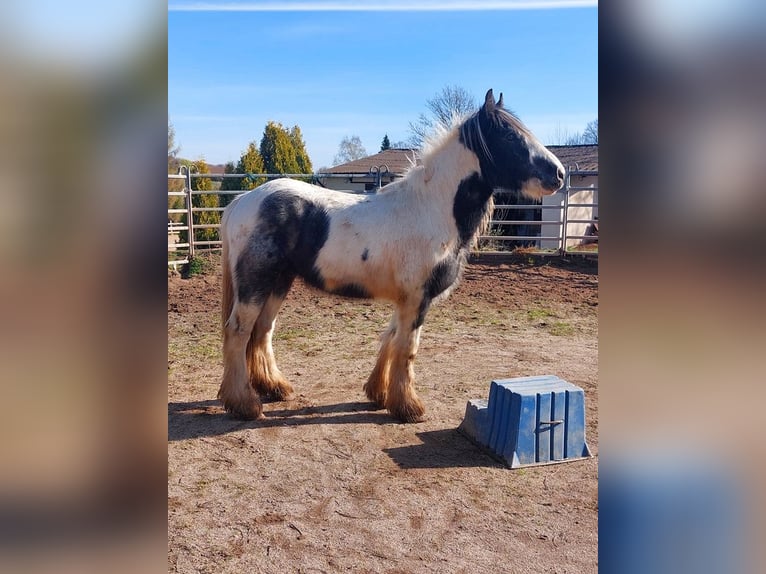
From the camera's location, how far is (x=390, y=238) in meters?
4.26

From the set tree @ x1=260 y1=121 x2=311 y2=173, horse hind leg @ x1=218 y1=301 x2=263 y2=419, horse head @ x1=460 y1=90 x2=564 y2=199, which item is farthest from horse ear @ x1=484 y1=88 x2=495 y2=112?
tree @ x1=260 y1=121 x2=311 y2=173

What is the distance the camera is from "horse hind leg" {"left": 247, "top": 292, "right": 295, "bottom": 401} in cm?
471

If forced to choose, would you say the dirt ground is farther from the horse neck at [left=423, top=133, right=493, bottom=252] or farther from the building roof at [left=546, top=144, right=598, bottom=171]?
the building roof at [left=546, top=144, right=598, bottom=171]

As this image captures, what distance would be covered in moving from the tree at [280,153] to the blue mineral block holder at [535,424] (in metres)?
21.3

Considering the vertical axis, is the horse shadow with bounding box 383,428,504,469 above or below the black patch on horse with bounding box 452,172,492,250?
below

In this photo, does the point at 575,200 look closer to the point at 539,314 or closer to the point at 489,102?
the point at 539,314

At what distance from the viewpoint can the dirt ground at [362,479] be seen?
2.68 metres

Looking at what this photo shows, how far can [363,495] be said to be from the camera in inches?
128

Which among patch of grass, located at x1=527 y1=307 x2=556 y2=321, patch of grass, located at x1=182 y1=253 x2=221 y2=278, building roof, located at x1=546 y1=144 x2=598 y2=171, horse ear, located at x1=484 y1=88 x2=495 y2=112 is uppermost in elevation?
building roof, located at x1=546 y1=144 x2=598 y2=171

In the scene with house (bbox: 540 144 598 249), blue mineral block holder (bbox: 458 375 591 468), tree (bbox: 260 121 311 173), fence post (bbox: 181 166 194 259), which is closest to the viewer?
blue mineral block holder (bbox: 458 375 591 468)

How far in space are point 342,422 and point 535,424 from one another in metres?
1.51

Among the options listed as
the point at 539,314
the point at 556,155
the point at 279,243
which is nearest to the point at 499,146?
the point at 279,243

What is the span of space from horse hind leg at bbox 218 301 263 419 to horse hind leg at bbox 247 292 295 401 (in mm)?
352
